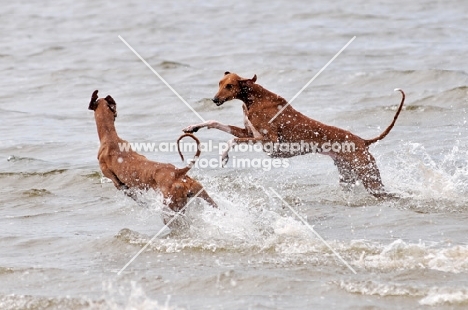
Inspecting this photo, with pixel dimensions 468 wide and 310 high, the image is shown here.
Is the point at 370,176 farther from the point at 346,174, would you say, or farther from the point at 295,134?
the point at 295,134

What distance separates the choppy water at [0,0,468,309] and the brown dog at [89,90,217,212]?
201 millimetres

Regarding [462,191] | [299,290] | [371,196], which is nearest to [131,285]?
[299,290]

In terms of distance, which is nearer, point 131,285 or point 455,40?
point 131,285

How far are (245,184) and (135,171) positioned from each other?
2777 mm

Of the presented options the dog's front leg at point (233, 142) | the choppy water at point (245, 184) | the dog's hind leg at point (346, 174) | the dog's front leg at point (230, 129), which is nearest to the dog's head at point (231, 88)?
the dog's front leg at point (230, 129)

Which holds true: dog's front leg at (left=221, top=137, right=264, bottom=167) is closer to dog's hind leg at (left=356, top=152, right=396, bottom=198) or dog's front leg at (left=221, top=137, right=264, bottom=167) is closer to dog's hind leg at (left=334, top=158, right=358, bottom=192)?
dog's hind leg at (left=334, top=158, right=358, bottom=192)

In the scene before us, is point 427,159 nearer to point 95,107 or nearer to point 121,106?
point 95,107

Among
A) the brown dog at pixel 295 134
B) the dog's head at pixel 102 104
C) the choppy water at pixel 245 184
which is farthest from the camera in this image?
the brown dog at pixel 295 134

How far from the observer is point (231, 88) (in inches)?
392

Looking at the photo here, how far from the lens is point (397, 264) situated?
25.9 feet

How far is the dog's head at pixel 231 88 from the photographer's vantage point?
9.91 m

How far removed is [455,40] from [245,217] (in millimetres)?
13390

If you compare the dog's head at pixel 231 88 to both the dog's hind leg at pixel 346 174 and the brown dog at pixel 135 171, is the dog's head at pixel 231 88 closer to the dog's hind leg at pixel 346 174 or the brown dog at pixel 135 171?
the brown dog at pixel 135 171

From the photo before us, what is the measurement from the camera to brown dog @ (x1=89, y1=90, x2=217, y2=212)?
8.70 m
